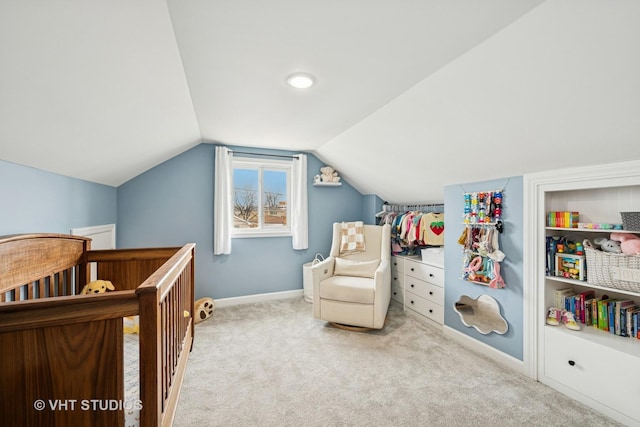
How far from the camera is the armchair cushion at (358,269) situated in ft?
10.2

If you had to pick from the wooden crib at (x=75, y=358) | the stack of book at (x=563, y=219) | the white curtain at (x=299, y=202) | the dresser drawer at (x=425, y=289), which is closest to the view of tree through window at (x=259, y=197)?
the white curtain at (x=299, y=202)

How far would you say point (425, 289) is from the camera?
2.91 metres

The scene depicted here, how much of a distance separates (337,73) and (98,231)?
8.34ft

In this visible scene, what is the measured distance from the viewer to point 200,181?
3322 millimetres

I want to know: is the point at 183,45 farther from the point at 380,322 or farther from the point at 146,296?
the point at 380,322

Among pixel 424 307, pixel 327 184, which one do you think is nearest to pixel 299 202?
pixel 327 184

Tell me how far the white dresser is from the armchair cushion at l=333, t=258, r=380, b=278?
39cm

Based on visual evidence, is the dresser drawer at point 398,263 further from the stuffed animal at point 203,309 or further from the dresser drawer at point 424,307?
the stuffed animal at point 203,309

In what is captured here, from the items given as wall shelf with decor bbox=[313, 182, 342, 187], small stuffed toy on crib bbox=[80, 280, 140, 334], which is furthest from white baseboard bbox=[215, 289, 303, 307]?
wall shelf with decor bbox=[313, 182, 342, 187]

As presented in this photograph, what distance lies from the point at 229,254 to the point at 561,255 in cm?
325

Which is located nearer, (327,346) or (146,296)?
(146,296)

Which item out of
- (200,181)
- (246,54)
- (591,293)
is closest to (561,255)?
(591,293)

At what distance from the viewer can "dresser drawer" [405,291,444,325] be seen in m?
2.72

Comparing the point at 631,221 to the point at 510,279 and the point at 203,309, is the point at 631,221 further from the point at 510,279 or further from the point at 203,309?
the point at 203,309
